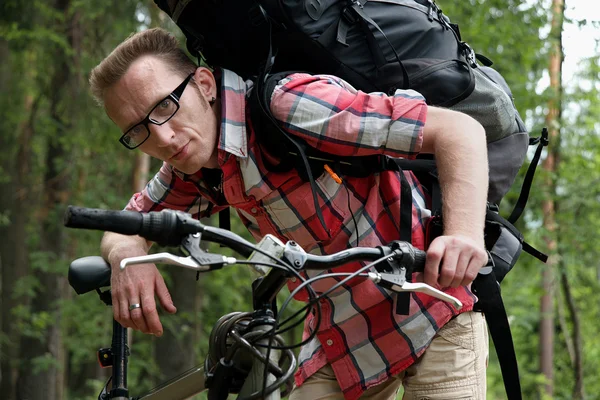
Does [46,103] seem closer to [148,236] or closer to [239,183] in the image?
[239,183]

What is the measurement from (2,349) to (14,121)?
3.91 m

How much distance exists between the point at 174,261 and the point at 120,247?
1161mm

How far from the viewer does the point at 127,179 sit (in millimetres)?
12688

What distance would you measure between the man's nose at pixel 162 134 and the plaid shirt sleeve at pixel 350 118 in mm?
395

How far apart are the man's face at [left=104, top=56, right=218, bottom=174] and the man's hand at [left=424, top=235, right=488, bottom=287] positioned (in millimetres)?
932

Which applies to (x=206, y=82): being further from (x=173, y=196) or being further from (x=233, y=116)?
(x=173, y=196)

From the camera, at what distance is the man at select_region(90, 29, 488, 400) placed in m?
2.55

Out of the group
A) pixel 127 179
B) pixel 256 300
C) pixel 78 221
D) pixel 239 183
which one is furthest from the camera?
pixel 127 179

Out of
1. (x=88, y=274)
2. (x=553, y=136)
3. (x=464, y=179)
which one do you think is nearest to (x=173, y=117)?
(x=88, y=274)

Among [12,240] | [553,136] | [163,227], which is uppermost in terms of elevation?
[163,227]

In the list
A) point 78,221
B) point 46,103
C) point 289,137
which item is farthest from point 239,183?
point 46,103

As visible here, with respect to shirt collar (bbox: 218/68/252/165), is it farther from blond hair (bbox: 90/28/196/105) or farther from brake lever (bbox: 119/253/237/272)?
brake lever (bbox: 119/253/237/272)

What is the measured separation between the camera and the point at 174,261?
1.82 m

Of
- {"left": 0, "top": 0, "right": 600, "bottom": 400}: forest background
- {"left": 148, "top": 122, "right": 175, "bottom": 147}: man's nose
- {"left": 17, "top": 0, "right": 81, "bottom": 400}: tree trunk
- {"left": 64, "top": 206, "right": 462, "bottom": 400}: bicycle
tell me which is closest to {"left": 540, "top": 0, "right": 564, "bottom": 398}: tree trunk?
{"left": 0, "top": 0, "right": 600, "bottom": 400}: forest background
